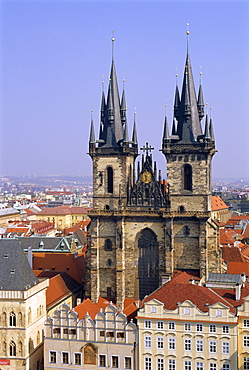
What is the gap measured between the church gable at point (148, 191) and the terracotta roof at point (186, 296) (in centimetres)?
1587

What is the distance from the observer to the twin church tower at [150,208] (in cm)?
6919

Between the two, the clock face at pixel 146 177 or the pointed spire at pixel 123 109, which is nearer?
the clock face at pixel 146 177

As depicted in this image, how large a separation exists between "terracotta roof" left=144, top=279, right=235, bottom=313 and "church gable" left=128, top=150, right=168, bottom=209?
52.1 feet

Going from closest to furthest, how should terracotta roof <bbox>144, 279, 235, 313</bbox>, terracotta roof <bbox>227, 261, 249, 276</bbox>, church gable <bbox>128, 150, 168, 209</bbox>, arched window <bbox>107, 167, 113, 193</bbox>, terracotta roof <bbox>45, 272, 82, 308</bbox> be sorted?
terracotta roof <bbox>144, 279, 235, 313</bbox>
terracotta roof <bbox>45, 272, 82, 308</bbox>
church gable <bbox>128, 150, 168, 209</bbox>
arched window <bbox>107, 167, 113, 193</bbox>
terracotta roof <bbox>227, 261, 249, 276</bbox>

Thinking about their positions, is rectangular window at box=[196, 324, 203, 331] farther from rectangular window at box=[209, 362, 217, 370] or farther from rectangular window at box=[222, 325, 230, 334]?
rectangular window at box=[209, 362, 217, 370]

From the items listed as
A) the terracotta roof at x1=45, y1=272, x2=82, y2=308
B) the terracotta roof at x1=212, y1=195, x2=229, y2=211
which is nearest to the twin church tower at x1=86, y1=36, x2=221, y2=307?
the terracotta roof at x1=45, y1=272, x2=82, y2=308

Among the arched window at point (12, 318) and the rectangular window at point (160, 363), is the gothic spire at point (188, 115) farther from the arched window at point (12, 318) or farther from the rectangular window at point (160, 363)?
the arched window at point (12, 318)

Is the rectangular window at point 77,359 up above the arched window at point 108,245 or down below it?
below

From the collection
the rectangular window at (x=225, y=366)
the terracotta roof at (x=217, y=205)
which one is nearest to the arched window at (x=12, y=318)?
the rectangular window at (x=225, y=366)

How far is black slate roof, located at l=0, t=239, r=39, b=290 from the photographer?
58.4 meters

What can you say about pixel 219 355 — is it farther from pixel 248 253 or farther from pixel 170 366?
pixel 248 253

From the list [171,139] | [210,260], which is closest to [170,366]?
[210,260]

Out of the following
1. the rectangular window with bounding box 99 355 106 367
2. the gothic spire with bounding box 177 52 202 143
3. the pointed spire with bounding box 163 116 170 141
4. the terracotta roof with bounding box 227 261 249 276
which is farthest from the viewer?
the terracotta roof with bounding box 227 261 249 276

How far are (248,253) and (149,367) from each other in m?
46.6
